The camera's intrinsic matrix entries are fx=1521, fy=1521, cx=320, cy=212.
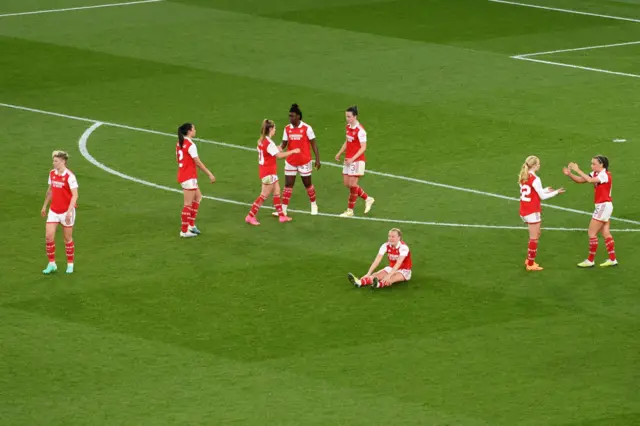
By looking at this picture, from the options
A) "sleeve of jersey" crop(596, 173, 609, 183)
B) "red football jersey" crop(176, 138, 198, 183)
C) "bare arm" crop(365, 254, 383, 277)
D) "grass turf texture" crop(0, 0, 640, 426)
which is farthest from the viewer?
"red football jersey" crop(176, 138, 198, 183)

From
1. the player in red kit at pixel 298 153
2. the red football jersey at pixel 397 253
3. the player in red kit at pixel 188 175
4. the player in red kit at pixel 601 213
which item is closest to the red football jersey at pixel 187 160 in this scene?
the player in red kit at pixel 188 175

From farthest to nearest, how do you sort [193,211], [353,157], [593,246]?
[353,157], [193,211], [593,246]

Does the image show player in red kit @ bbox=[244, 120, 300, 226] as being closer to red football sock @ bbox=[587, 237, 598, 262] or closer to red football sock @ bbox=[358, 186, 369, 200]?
red football sock @ bbox=[358, 186, 369, 200]

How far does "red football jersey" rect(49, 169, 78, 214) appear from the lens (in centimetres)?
2616

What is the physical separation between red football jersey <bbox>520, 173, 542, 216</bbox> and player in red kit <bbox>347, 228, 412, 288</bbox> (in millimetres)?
2282

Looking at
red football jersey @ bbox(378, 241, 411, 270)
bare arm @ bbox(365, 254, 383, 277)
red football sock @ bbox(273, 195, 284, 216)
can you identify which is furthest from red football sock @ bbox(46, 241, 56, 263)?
red football jersey @ bbox(378, 241, 411, 270)

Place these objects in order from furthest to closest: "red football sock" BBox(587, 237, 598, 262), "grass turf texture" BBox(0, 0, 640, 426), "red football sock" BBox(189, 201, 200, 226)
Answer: "red football sock" BBox(189, 201, 200, 226) < "red football sock" BBox(587, 237, 598, 262) < "grass turf texture" BBox(0, 0, 640, 426)

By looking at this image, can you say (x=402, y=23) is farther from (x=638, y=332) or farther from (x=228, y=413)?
(x=228, y=413)

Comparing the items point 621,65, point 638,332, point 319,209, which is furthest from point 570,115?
point 638,332

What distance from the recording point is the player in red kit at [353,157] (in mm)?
29828

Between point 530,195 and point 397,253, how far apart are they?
2.63 m

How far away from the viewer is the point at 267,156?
1156 inches

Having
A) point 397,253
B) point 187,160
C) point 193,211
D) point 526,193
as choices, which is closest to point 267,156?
point 187,160

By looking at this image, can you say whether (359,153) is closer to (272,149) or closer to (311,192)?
(311,192)
